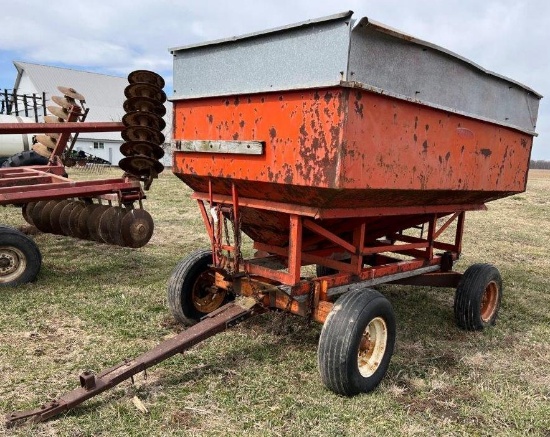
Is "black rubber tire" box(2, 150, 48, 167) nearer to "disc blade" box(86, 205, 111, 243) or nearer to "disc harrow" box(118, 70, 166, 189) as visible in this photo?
"disc blade" box(86, 205, 111, 243)

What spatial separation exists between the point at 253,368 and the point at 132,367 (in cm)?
96

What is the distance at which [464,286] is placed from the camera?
15.1 feet

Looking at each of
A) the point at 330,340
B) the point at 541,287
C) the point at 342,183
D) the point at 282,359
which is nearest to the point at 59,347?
the point at 282,359

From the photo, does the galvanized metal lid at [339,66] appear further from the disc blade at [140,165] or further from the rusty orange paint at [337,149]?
the disc blade at [140,165]

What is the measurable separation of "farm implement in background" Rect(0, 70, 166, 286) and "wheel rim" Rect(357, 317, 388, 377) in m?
3.12

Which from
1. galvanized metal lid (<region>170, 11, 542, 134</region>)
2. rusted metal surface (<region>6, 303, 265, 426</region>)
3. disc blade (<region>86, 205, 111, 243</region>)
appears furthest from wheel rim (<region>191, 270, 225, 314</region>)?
disc blade (<region>86, 205, 111, 243</region>)

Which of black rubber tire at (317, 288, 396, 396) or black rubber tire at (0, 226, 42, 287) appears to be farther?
black rubber tire at (0, 226, 42, 287)

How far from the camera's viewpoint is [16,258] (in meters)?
5.18

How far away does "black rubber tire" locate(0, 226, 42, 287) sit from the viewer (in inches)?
198

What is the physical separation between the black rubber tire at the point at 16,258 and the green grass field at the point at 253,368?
0.14 m

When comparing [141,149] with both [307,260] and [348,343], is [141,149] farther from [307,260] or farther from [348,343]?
[348,343]

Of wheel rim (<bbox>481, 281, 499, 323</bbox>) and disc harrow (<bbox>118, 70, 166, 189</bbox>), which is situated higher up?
disc harrow (<bbox>118, 70, 166, 189</bbox>)

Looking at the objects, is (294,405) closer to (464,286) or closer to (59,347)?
(59,347)

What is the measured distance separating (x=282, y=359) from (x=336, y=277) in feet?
2.55
